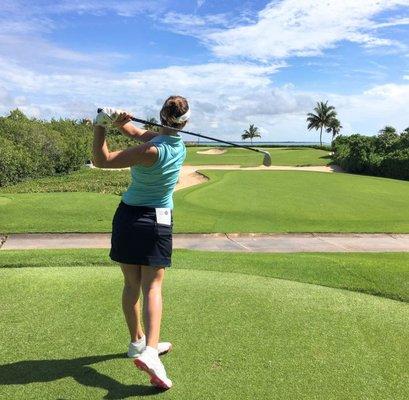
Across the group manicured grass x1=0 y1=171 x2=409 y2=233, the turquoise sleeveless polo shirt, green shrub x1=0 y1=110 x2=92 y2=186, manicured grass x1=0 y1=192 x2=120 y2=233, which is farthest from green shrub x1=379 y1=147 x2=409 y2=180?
the turquoise sleeveless polo shirt

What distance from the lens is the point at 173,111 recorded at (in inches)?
135

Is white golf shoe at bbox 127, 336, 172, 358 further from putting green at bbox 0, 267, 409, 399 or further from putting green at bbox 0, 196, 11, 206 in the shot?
putting green at bbox 0, 196, 11, 206

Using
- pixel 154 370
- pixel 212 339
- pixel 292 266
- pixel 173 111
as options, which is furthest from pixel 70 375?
pixel 292 266

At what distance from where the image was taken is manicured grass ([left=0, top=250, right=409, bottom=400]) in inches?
130

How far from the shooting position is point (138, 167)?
3402mm

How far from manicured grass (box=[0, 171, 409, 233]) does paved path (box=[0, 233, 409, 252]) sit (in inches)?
17.2

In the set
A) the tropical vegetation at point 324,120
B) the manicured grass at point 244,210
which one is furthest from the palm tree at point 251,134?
the manicured grass at point 244,210

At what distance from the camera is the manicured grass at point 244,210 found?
13.9 meters

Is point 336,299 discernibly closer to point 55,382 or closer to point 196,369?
point 196,369

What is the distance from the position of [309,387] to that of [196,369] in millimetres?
780

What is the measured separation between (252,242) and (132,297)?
357 inches

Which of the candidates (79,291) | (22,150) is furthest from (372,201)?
(22,150)

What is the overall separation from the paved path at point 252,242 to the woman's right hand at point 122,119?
8.18 meters

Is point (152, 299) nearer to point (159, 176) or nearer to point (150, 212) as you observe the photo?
point (150, 212)
